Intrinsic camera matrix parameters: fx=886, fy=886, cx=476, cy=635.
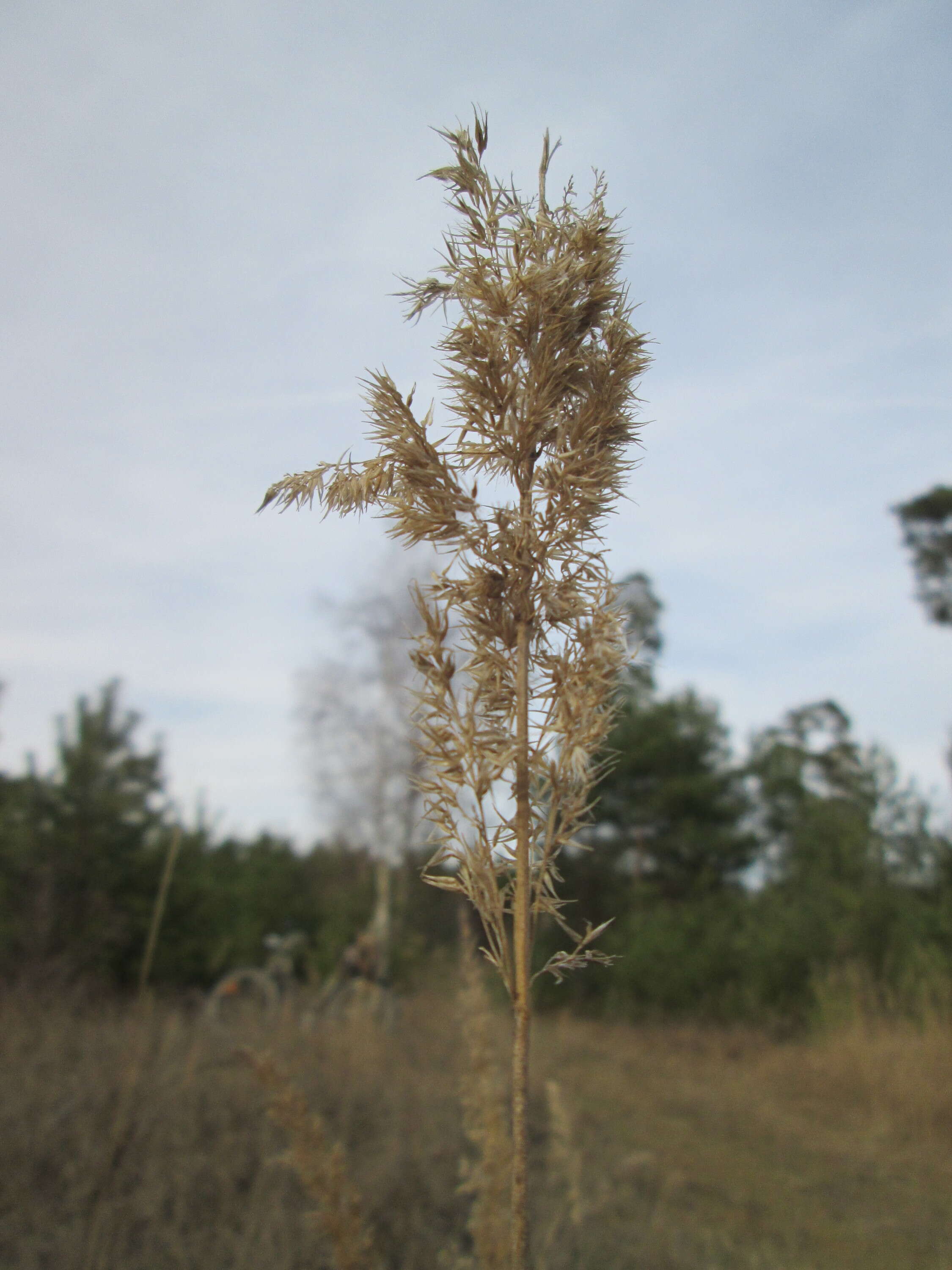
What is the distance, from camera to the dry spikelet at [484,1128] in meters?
1.62

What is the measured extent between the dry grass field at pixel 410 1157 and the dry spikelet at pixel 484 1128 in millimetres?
365

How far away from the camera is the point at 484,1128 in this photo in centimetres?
189

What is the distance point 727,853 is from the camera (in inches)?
741

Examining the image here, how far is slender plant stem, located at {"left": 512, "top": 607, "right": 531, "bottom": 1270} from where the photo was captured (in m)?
1.07


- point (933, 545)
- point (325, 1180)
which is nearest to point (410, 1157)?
point (325, 1180)

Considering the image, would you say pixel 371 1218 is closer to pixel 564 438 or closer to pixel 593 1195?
pixel 593 1195

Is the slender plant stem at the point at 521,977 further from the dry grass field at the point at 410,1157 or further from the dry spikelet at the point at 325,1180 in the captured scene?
the dry grass field at the point at 410,1157

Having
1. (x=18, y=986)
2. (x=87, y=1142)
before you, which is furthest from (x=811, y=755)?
(x=87, y=1142)

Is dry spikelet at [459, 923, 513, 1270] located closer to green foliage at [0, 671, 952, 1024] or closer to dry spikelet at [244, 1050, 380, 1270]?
dry spikelet at [244, 1050, 380, 1270]

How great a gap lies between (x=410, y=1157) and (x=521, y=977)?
412 cm


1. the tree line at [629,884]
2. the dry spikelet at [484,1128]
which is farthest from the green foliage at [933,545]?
the dry spikelet at [484,1128]

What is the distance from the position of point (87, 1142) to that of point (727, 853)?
16668mm

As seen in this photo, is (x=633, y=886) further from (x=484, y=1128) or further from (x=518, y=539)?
(x=518, y=539)

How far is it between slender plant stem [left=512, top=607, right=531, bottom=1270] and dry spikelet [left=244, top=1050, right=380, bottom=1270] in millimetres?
694
